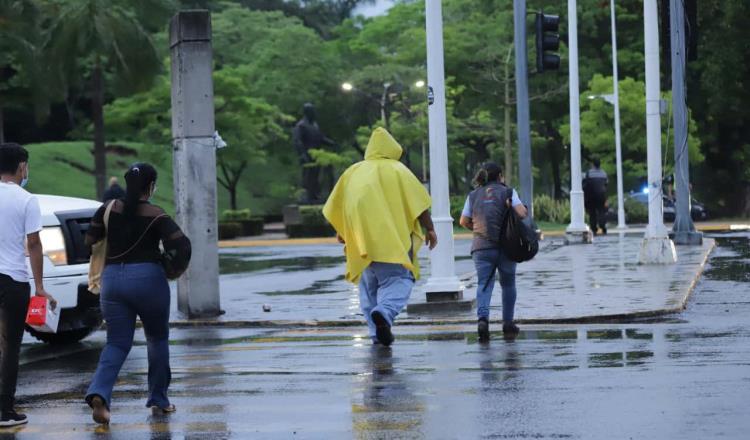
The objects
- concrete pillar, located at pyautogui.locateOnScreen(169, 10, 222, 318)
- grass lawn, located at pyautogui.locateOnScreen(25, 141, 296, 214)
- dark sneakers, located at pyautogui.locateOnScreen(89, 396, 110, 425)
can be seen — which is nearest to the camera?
dark sneakers, located at pyautogui.locateOnScreen(89, 396, 110, 425)

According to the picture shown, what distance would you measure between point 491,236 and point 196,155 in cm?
498

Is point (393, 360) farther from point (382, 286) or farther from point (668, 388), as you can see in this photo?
point (668, 388)

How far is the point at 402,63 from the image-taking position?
64812 mm

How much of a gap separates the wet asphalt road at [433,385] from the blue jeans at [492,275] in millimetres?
361

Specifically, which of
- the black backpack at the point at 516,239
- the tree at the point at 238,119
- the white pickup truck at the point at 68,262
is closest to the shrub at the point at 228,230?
the tree at the point at 238,119

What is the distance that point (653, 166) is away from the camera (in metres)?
24.3

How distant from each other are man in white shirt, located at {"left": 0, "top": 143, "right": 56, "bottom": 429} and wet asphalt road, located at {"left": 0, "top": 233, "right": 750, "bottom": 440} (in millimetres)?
318

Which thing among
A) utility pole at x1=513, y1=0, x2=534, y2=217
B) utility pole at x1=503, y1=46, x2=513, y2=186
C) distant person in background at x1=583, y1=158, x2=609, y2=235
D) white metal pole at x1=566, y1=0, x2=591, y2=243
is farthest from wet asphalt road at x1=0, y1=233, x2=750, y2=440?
utility pole at x1=503, y1=46, x2=513, y2=186

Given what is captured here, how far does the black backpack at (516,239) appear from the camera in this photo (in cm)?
1383

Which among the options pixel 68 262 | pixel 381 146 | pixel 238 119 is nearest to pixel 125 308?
pixel 381 146

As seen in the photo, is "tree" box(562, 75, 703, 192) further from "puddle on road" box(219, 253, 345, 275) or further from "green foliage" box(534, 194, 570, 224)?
"puddle on road" box(219, 253, 345, 275)

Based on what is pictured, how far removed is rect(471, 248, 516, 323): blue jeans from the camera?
46.2 ft

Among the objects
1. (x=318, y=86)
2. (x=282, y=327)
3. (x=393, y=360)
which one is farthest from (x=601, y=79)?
(x=393, y=360)

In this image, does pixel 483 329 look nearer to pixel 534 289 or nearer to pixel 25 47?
pixel 534 289
